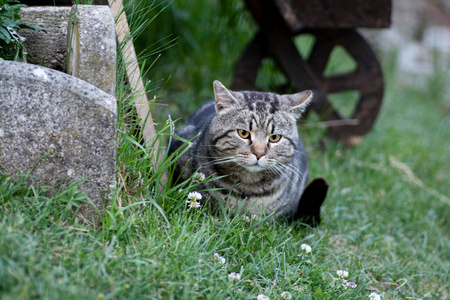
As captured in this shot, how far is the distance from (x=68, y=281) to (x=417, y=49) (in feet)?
25.3

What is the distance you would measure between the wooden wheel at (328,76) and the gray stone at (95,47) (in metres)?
2.17

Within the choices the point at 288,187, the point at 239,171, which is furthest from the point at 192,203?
the point at 288,187

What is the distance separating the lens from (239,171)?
8.66 feet

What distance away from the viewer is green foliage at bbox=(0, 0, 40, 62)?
2.18 m

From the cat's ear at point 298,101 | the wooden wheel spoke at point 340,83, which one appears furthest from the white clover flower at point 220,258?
the wooden wheel spoke at point 340,83

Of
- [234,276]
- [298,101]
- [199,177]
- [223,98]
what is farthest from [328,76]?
[234,276]

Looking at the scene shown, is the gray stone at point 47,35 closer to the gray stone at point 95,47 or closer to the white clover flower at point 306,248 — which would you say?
the gray stone at point 95,47

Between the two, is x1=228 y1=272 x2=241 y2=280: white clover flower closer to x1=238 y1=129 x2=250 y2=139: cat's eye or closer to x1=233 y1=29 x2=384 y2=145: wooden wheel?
x1=238 y1=129 x2=250 y2=139: cat's eye

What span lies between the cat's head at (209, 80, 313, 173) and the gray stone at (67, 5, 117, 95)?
2.04 ft

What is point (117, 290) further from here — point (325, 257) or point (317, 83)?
point (317, 83)

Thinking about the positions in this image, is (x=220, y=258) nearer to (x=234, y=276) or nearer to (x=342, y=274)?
(x=234, y=276)

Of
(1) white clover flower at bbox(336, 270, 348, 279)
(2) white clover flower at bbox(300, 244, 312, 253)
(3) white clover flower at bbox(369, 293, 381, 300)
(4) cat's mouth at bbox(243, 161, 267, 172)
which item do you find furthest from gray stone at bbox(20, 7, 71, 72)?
(3) white clover flower at bbox(369, 293, 381, 300)

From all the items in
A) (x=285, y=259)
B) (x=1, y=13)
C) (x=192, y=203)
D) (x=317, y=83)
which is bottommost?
(x=285, y=259)

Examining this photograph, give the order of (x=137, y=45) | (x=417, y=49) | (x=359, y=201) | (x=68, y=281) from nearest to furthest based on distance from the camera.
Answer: (x=68, y=281), (x=359, y=201), (x=137, y=45), (x=417, y=49)
